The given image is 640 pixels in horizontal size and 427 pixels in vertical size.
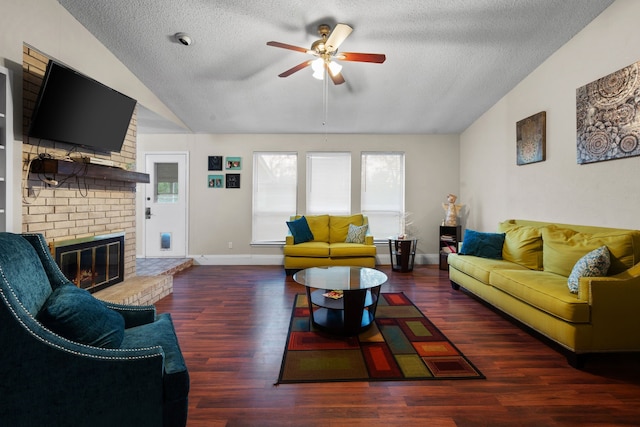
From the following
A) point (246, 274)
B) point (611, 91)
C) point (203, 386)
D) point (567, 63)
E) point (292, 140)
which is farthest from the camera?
point (292, 140)

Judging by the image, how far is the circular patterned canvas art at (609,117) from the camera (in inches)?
98.7

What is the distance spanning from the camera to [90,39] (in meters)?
2.96

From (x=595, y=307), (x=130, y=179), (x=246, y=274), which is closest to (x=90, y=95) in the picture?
(x=130, y=179)

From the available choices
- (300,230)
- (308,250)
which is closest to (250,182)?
(300,230)

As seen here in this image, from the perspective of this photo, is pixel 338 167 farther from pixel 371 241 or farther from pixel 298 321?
pixel 298 321

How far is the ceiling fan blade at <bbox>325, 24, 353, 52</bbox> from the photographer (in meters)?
2.36

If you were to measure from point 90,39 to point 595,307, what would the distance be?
4982 mm

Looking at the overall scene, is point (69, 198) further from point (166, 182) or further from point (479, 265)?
point (479, 265)

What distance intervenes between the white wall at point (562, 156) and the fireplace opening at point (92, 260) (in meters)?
5.12

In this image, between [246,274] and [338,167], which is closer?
[246,274]

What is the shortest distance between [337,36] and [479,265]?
2.80 meters

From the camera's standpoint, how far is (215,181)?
18.4 ft

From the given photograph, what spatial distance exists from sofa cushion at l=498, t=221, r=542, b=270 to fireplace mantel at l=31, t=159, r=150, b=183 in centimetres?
453

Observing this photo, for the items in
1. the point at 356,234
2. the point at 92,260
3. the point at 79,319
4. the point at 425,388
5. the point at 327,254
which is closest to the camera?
the point at 79,319
